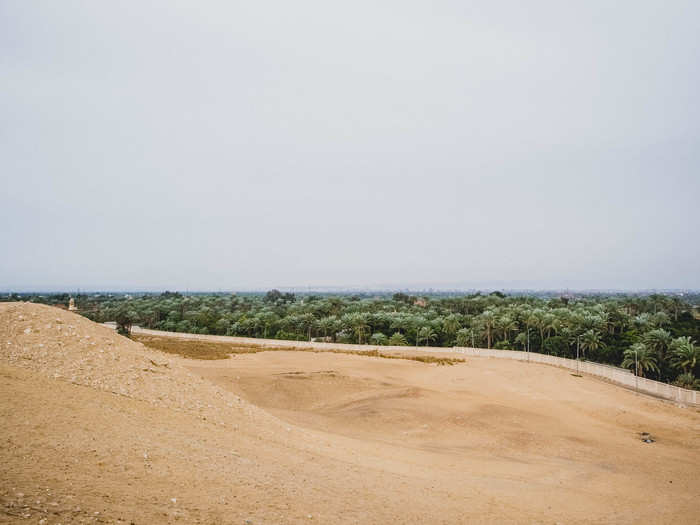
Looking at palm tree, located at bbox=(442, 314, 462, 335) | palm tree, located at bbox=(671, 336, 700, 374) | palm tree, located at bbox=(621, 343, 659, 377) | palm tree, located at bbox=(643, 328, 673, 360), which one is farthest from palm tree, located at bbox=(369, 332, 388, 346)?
palm tree, located at bbox=(671, 336, 700, 374)

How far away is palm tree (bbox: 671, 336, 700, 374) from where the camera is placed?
42.0 m

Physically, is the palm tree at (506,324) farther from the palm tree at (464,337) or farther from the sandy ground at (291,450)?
the sandy ground at (291,450)

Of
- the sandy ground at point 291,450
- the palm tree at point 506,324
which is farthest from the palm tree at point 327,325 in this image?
the sandy ground at point 291,450

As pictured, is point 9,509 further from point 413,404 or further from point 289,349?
point 289,349

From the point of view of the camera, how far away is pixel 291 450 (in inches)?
574

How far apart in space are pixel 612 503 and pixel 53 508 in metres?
14.7

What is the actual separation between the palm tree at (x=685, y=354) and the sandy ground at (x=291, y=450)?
14.5 m

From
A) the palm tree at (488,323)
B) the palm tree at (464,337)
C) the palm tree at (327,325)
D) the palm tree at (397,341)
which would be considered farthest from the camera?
the palm tree at (327,325)

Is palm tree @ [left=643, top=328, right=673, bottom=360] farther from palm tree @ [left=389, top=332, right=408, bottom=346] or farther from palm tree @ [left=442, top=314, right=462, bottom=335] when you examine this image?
palm tree @ [left=389, top=332, right=408, bottom=346]

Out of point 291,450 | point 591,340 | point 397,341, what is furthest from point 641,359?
point 291,450

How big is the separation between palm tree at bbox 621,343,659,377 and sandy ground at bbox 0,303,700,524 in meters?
15.8

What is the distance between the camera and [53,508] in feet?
23.1

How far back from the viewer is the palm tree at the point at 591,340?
53406mm

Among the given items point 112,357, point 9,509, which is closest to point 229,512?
point 9,509
